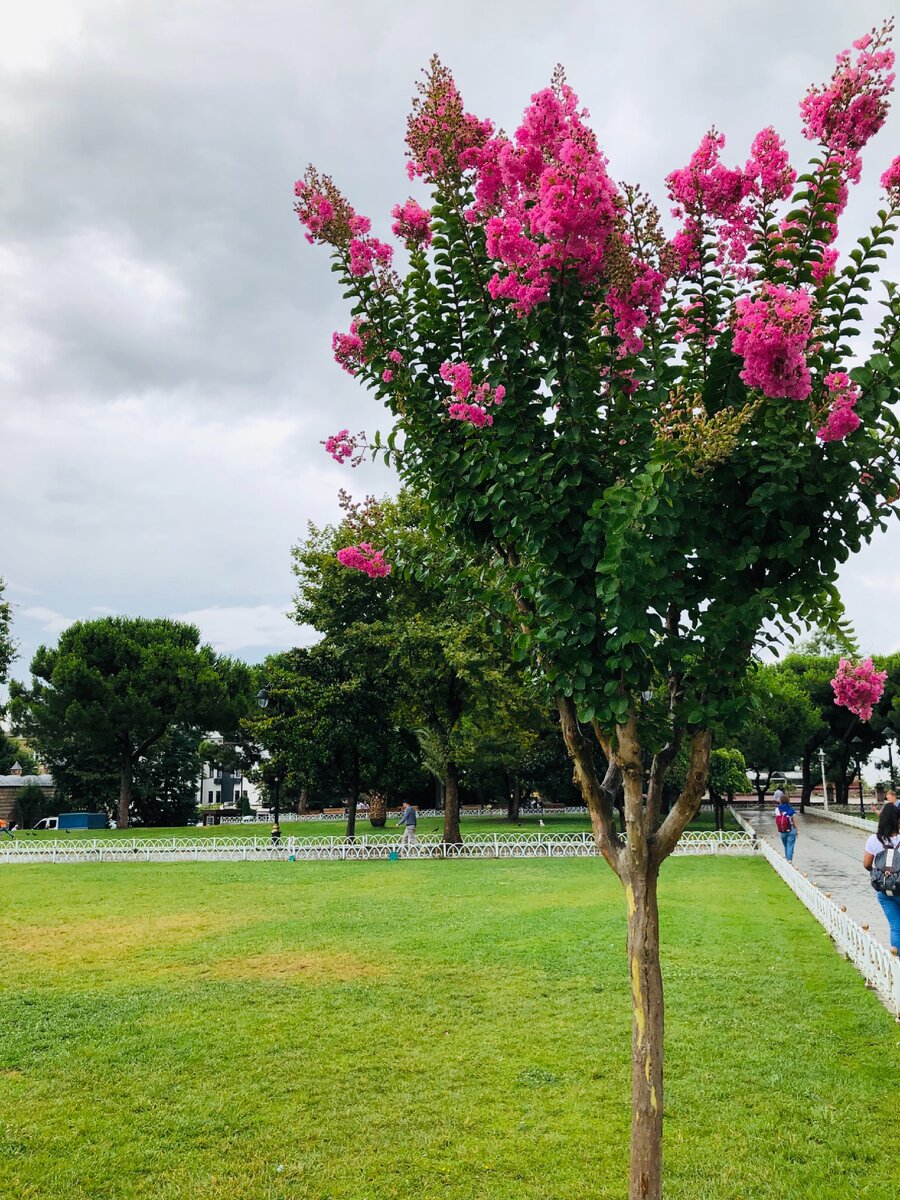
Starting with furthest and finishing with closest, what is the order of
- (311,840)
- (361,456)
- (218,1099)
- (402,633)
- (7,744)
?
(7,744), (311,840), (402,633), (218,1099), (361,456)

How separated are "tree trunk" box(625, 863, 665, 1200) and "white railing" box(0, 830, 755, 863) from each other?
22197 mm

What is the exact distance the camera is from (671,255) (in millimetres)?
4012

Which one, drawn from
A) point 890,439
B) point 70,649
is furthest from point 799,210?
point 70,649

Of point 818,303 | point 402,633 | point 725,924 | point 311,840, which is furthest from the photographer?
point 311,840

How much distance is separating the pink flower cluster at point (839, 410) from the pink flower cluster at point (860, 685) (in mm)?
1529

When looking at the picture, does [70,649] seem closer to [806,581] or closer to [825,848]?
[825,848]

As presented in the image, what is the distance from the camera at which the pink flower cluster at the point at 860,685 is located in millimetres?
4574

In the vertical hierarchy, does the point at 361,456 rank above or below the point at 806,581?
above

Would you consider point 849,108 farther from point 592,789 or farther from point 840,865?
point 840,865

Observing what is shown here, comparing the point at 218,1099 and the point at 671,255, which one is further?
the point at 218,1099

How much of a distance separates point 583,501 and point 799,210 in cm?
160

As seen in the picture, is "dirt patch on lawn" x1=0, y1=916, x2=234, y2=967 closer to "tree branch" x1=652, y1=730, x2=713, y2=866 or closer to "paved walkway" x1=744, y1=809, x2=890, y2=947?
"tree branch" x1=652, y1=730, x2=713, y2=866

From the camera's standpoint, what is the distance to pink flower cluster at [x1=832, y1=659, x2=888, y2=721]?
4.57 metres

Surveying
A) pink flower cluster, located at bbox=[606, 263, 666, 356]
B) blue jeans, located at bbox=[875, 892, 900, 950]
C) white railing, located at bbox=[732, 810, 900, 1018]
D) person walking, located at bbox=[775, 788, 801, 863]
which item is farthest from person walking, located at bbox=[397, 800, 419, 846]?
pink flower cluster, located at bbox=[606, 263, 666, 356]
